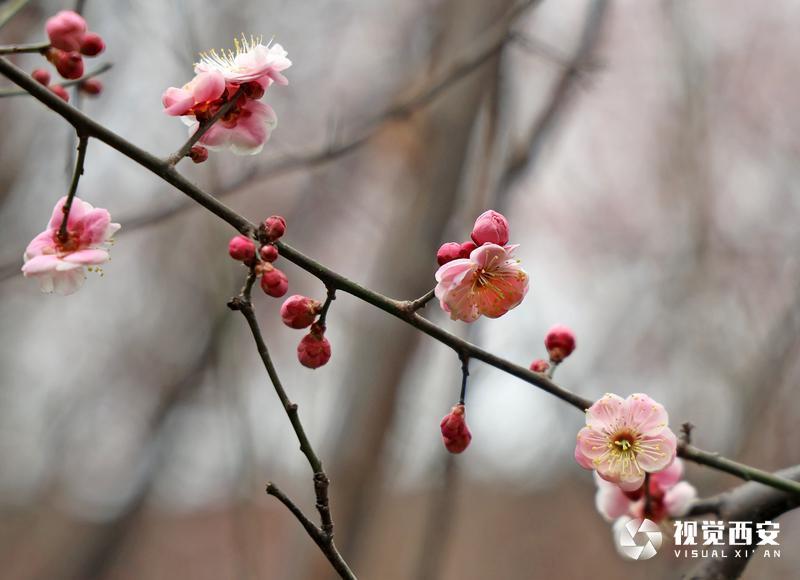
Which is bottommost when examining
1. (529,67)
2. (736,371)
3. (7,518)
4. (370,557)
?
(370,557)

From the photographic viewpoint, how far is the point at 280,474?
477cm

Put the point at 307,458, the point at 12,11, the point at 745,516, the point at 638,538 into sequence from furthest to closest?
the point at 638,538
the point at 745,516
the point at 12,11
the point at 307,458

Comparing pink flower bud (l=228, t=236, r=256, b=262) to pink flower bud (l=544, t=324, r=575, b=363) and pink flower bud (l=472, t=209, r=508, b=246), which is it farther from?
pink flower bud (l=544, t=324, r=575, b=363)

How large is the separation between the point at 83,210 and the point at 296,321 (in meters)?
0.33

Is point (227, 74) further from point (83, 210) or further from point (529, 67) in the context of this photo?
point (529, 67)

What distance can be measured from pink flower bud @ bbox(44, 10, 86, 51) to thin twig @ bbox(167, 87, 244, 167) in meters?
0.19

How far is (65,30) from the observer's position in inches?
39.8

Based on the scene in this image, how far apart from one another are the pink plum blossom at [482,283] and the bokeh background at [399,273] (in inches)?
34.0

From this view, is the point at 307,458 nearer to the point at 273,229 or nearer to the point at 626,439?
the point at 273,229

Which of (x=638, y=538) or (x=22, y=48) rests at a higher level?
(x=22, y=48)

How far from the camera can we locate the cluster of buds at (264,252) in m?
0.93

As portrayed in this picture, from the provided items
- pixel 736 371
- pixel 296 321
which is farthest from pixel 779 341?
pixel 296 321

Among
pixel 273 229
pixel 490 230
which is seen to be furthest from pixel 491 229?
pixel 273 229

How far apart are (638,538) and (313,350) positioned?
29.4 inches
